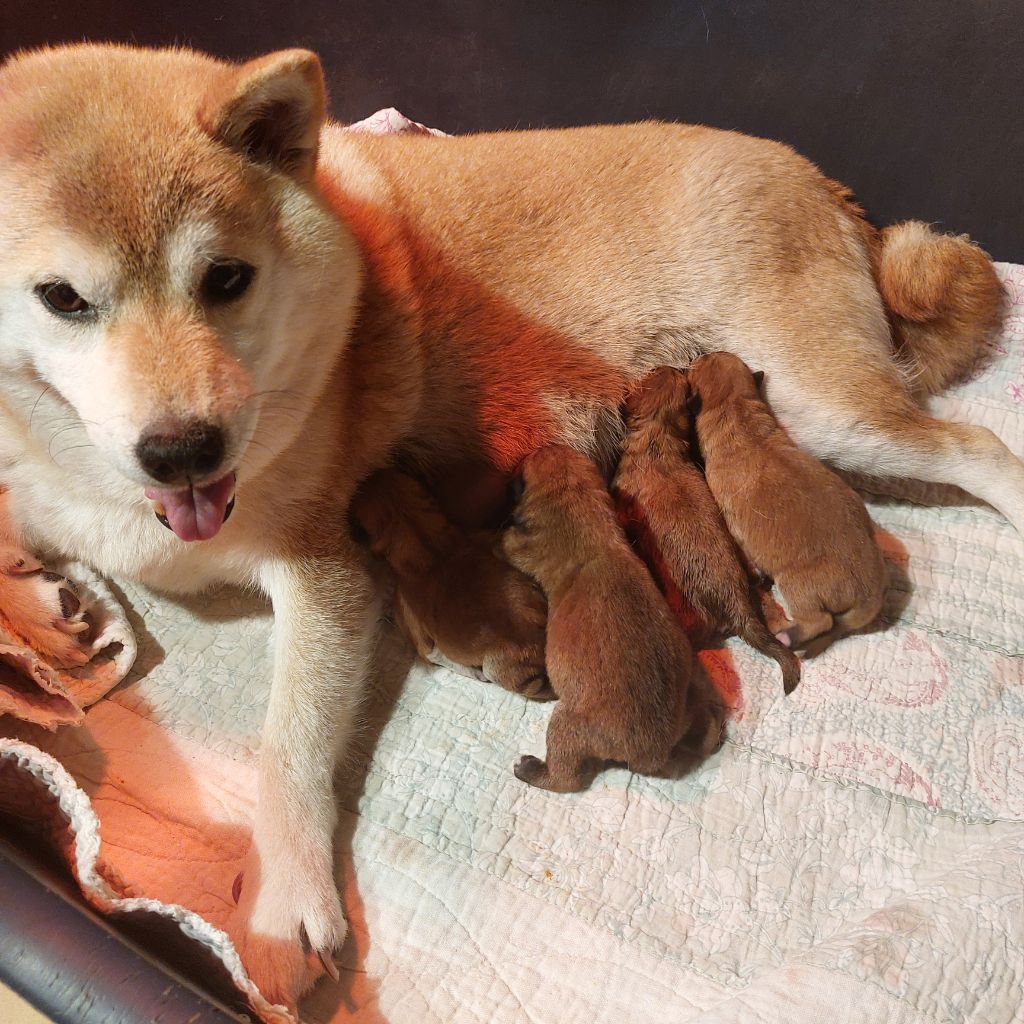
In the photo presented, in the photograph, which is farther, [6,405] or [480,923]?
[480,923]

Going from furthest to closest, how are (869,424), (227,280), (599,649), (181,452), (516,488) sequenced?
(869,424), (516,488), (599,649), (227,280), (181,452)

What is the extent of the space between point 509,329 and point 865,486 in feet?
3.09

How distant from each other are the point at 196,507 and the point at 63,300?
0.33 m

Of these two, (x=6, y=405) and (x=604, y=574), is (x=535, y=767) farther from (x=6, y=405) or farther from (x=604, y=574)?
(x=6, y=405)

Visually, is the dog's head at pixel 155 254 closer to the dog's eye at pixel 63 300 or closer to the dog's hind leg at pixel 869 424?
the dog's eye at pixel 63 300

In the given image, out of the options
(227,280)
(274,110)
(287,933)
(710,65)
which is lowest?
(287,933)

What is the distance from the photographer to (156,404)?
110cm

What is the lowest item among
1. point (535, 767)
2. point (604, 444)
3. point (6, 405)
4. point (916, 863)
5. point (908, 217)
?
point (916, 863)

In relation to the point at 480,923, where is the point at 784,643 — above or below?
above

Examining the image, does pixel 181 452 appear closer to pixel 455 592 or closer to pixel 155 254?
pixel 155 254

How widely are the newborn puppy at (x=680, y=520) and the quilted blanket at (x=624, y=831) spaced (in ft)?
→ 0.52

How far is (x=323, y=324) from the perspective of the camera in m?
1.41

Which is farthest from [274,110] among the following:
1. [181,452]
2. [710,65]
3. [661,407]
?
[710,65]

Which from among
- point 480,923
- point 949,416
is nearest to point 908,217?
point 949,416
